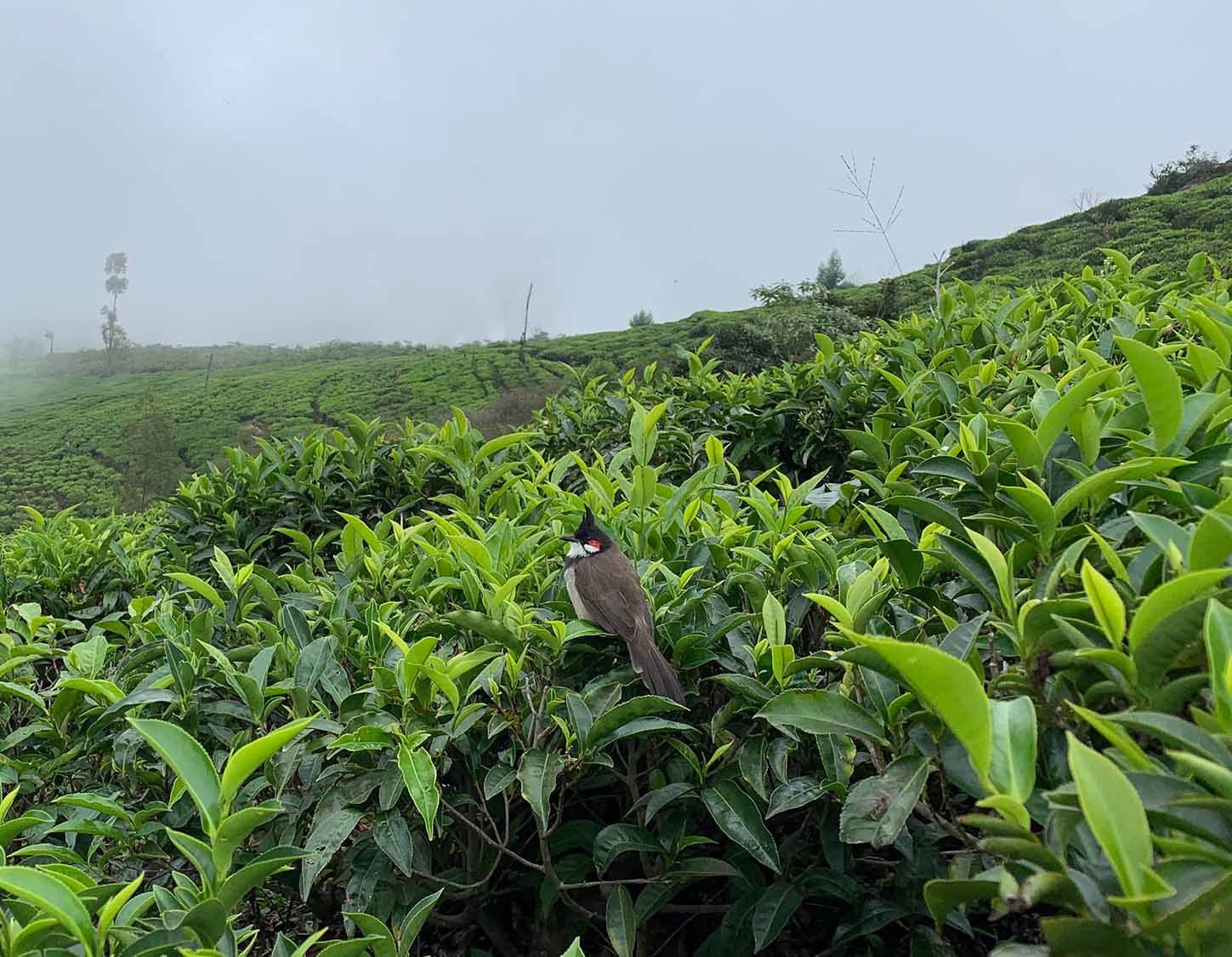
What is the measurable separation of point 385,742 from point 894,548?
40.2 inches

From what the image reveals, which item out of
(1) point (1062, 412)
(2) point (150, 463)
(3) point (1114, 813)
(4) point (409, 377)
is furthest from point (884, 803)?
(4) point (409, 377)

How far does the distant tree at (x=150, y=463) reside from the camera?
34750mm

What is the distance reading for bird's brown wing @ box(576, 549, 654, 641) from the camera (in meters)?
1.69

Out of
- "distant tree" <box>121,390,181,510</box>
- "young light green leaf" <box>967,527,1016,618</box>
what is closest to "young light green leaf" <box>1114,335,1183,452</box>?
"young light green leaf" <box>967,527,1016,618</box>

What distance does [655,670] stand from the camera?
162 cm

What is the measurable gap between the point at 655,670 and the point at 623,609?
15 cm

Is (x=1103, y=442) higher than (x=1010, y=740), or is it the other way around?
(x=1103, y=442)

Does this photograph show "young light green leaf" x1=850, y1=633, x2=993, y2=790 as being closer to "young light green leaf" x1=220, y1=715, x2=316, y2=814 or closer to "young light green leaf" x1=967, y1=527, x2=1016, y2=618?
"young light green leaf" x1=967, y1=527, x2=1016, y2=618

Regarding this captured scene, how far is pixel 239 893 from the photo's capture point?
3.65ft

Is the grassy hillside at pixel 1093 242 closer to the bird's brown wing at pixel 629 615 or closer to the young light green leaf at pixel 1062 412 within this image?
the young light green leaf at pixel 1062 412

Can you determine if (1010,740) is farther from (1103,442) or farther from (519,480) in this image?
(519,480)

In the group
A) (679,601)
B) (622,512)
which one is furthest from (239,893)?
(622,512)

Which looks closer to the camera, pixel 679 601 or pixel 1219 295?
pixel 679 601

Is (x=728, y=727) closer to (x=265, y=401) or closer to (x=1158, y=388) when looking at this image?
(x=1158, y=388)
